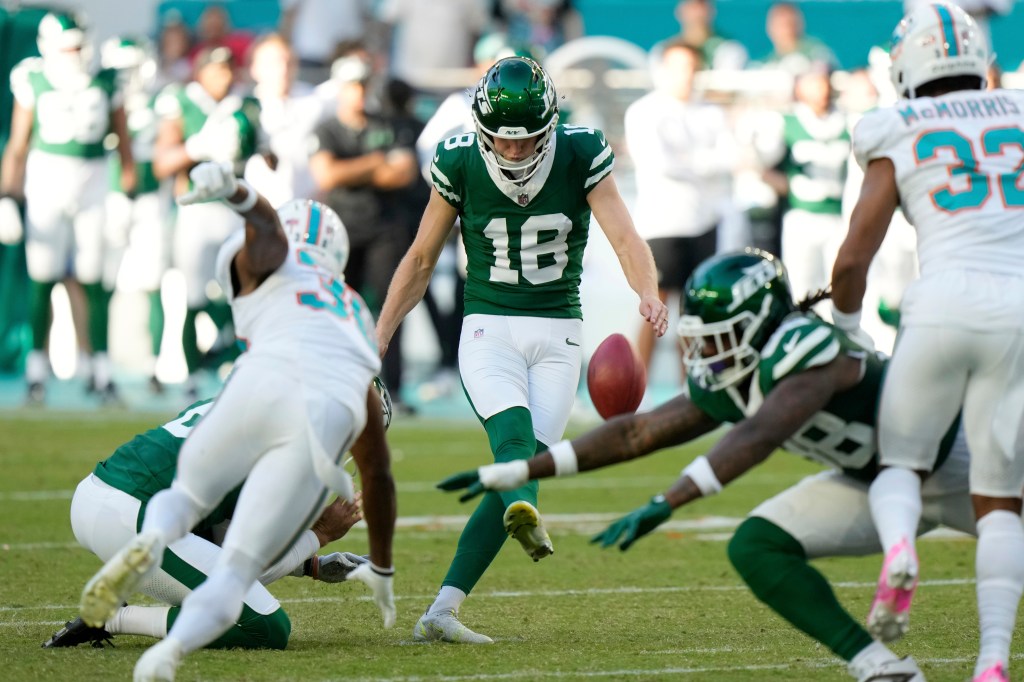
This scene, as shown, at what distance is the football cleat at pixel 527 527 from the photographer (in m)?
4.77

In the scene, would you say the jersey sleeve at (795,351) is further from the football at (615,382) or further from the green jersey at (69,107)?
the green jersey at (69,107)

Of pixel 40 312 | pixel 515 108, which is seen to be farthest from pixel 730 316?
pixel 40 312

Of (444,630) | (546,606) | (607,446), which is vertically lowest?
(546,606)

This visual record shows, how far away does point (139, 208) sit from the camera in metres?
12.3

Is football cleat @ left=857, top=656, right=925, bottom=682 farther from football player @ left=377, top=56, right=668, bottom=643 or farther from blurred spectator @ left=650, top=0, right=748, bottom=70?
blurred spectator @ left=650, top=0, right=748, bottom=70

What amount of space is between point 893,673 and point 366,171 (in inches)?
302

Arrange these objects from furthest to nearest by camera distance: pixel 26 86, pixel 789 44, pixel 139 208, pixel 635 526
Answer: pixel 789 44 → pixel 139 208 → pixel 26 86 → pixel 635 526

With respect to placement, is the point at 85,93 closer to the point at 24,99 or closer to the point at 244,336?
the point at 24,99

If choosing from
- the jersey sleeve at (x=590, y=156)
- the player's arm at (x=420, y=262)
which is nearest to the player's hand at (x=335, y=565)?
the player's arm at (x=420, y=262)

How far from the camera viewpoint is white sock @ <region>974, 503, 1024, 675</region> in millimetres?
3990

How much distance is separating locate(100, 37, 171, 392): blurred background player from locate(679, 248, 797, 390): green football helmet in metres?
8.04

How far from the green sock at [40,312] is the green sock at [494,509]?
676 cm

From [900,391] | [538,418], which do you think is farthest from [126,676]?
[900,391]

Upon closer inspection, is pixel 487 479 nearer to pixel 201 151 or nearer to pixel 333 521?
pixel 333 521
